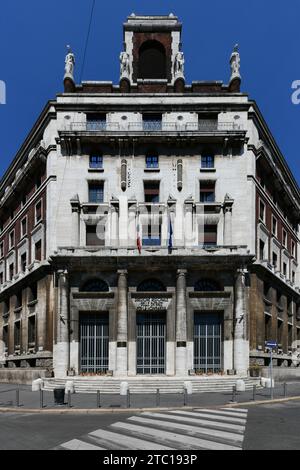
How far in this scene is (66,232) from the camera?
44438 mm

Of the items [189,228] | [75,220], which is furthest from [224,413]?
[75,220]

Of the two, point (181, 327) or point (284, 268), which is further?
point (284, 268)

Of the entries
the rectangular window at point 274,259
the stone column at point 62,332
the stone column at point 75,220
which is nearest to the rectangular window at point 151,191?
the stone column at point 75,220

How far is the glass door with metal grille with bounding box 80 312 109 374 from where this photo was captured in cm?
4244

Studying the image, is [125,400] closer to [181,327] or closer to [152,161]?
[181,327]

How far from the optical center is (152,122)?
1813 inches

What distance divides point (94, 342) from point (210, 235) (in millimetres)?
13455

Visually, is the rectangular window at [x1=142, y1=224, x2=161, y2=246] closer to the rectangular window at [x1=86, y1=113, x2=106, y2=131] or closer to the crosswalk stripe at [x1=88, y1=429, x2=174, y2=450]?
the rectangular window at [x1=86, y1=113, x2=106, y2=131]

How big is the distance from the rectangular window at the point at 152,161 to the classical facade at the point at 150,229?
0.33 ft

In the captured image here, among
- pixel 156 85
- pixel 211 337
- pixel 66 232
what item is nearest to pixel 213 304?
pixel 211 337

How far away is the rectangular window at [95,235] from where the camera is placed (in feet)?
145

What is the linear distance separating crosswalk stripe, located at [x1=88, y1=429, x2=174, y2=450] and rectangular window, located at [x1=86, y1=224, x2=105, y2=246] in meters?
27.7
